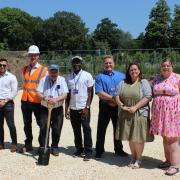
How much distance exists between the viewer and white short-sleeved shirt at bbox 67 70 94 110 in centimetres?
687

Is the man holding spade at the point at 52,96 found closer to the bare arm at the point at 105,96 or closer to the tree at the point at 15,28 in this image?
the bare arm at the point at 105,96

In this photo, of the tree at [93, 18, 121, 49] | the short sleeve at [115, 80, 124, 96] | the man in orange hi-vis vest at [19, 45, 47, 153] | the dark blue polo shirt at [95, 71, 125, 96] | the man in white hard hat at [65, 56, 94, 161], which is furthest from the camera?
the tree at [93, 18, 121, 49]

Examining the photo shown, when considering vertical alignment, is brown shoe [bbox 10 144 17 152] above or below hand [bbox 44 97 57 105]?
below

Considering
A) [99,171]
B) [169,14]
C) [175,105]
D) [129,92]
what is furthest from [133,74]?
[169,14]

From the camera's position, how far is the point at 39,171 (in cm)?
640

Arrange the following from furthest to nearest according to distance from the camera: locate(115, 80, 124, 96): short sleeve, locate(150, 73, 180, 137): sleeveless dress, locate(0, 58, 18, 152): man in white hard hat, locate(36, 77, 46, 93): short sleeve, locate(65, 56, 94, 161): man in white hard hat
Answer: locate(0, 58, 18, 152): man in white hard hat < locate(36, 77, 46, 93): short sleeve < locate(65, 56, 94, 161): man in white hard hat < locate(115, 80, 124, 96): short sleeve < locate(150, 73, 180, 137): sleeveless dress

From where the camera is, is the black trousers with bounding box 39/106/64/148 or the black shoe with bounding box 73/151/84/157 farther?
the black shoe with bounding box 73/151/84/157

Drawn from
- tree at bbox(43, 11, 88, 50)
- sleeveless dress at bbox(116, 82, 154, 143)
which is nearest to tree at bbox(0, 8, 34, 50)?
tree at bbox(43, 11, 88, 50)

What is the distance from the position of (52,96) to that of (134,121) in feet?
4.78

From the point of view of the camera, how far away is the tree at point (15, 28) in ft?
192

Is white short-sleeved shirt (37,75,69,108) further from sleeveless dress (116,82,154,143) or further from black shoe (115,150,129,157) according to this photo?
black shoe (115,150,129,157)

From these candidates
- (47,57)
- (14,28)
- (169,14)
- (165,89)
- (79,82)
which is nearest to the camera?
(165,89)

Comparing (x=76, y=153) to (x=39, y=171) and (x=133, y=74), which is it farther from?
(x=133, y=74)

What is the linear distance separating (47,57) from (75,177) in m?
25.0
